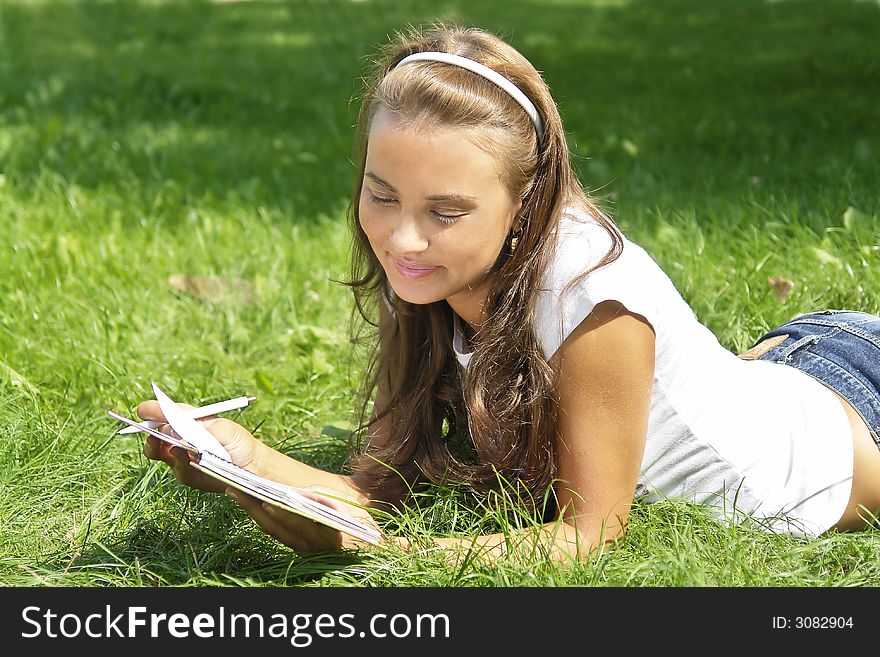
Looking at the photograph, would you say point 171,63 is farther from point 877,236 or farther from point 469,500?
point 469,500

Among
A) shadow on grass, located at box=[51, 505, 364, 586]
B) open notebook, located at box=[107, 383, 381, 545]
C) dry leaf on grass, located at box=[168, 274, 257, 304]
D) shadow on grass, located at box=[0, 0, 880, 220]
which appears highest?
open notebook, located at box=[107, 383, 381, 545]

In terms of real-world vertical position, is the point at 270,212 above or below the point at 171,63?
above

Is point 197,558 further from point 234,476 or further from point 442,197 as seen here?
point 442,197

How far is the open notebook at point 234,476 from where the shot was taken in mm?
1964

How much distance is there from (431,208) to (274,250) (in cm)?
215

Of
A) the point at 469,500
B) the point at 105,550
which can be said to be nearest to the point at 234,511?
the point at 105,550

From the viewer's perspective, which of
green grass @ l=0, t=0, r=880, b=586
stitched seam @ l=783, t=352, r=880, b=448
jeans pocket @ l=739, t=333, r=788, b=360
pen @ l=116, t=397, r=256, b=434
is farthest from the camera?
jeans pocket @ l=739, t=333, r=788, b=360

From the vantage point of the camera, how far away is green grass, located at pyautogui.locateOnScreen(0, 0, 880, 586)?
2391 mm

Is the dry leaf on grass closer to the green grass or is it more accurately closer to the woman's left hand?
the green grass

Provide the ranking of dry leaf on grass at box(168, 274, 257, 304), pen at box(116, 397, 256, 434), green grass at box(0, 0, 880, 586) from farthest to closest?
dry leaf on grass at box(168, 274, 257, 304), green grass at box(0, 0, 880, 586), pen at box(116, 397, 256, 434)

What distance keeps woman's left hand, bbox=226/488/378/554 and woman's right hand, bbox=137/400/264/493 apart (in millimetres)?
74

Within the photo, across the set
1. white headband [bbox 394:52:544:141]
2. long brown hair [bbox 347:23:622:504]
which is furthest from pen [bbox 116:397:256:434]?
white headband [bbox 394:52:544:141]

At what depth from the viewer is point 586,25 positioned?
10.6m

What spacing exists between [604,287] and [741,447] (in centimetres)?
53
